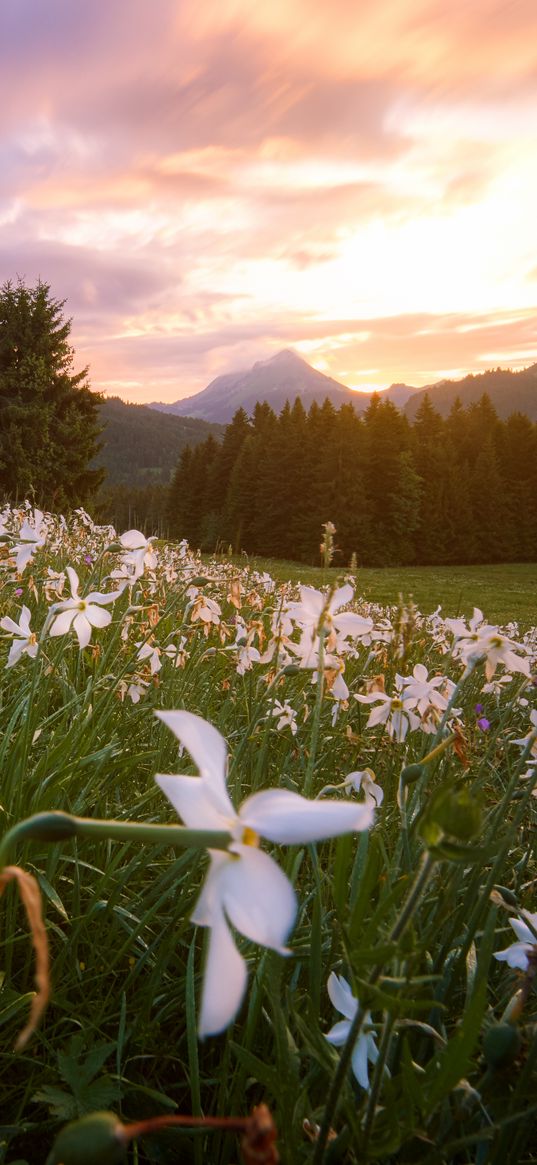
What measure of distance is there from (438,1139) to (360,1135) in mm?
221

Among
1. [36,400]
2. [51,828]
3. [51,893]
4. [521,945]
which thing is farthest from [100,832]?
[36,400]

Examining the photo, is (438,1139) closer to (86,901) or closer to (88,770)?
(86,901)

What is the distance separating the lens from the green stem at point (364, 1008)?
2.42 ft

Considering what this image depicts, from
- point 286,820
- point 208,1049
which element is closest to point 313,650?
point 208,1049

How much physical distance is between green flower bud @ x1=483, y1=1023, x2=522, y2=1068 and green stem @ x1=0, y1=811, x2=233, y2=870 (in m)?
0.58

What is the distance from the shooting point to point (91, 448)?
127ft

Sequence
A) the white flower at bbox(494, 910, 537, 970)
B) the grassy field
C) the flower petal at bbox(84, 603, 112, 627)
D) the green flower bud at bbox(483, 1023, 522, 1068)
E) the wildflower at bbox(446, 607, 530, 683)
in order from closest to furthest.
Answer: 1. the green flower bud at bbox(483, 1023, 522, 1068)
2. the white flower at bbox(494, 910, 537, 970)
3. the wildflower at bbox(446, 607, 530, 683)
4. the flower petal at bbox(84, 603, 112, 627)
5. the grassy field

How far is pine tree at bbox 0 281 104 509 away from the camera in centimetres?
Result: 3519

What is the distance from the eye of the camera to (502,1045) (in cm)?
89

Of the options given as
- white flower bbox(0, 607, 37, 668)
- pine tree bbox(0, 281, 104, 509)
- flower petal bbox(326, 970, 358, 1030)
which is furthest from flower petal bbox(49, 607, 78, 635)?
pine tree bbox(0, 281, 104, 509)

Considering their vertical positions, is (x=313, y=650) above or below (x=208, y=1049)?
above

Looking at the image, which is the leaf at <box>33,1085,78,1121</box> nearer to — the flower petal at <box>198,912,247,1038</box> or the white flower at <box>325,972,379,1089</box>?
the white flower at <box>325,972,379,1089</box>

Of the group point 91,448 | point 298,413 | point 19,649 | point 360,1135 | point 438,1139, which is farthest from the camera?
point 298,413

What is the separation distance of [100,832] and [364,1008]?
0.50m
